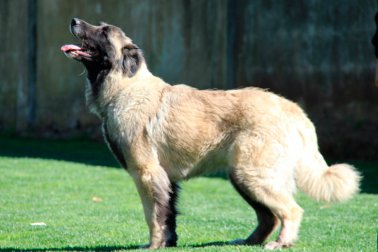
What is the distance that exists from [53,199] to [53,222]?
2397 millimetres

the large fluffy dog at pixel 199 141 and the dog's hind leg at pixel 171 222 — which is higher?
the large fluffy dog at pixel 199 141

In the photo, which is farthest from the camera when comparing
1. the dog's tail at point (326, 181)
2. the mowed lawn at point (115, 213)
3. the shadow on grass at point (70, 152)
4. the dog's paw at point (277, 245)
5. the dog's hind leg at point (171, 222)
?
the shadow on grass at point (70, 152)

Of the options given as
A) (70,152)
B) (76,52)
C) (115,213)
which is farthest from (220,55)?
(76,52)

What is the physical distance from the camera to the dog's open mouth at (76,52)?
7.96 m

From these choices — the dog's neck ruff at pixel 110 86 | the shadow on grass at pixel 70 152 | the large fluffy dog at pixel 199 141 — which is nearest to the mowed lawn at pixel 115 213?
the shadow on grass at pixel 70 152

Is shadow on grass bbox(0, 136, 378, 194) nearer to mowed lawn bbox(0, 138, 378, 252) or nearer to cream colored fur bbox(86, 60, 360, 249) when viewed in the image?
mowed lawn bbox(0, 138, 378, 252)

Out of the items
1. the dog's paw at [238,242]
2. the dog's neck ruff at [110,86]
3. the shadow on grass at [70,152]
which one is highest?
the dog's neck ruff at [110,86]

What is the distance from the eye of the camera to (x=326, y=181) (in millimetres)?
7680

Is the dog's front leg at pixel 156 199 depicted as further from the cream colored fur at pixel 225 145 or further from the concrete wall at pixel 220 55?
the concrete wall at pixel 220 55

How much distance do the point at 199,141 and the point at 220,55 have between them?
11.8 meters

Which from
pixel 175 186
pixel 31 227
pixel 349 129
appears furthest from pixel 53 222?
pixel 349 129

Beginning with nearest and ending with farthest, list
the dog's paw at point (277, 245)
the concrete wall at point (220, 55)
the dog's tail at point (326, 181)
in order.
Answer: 1. the dog's paw at point (277, 245)
2. the dog's tail at point (326, 181)
3. the concrete wall at point (220, 55)

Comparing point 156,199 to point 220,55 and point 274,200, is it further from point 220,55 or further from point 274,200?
point 220,55

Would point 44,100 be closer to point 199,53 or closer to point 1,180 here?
point 199,53
